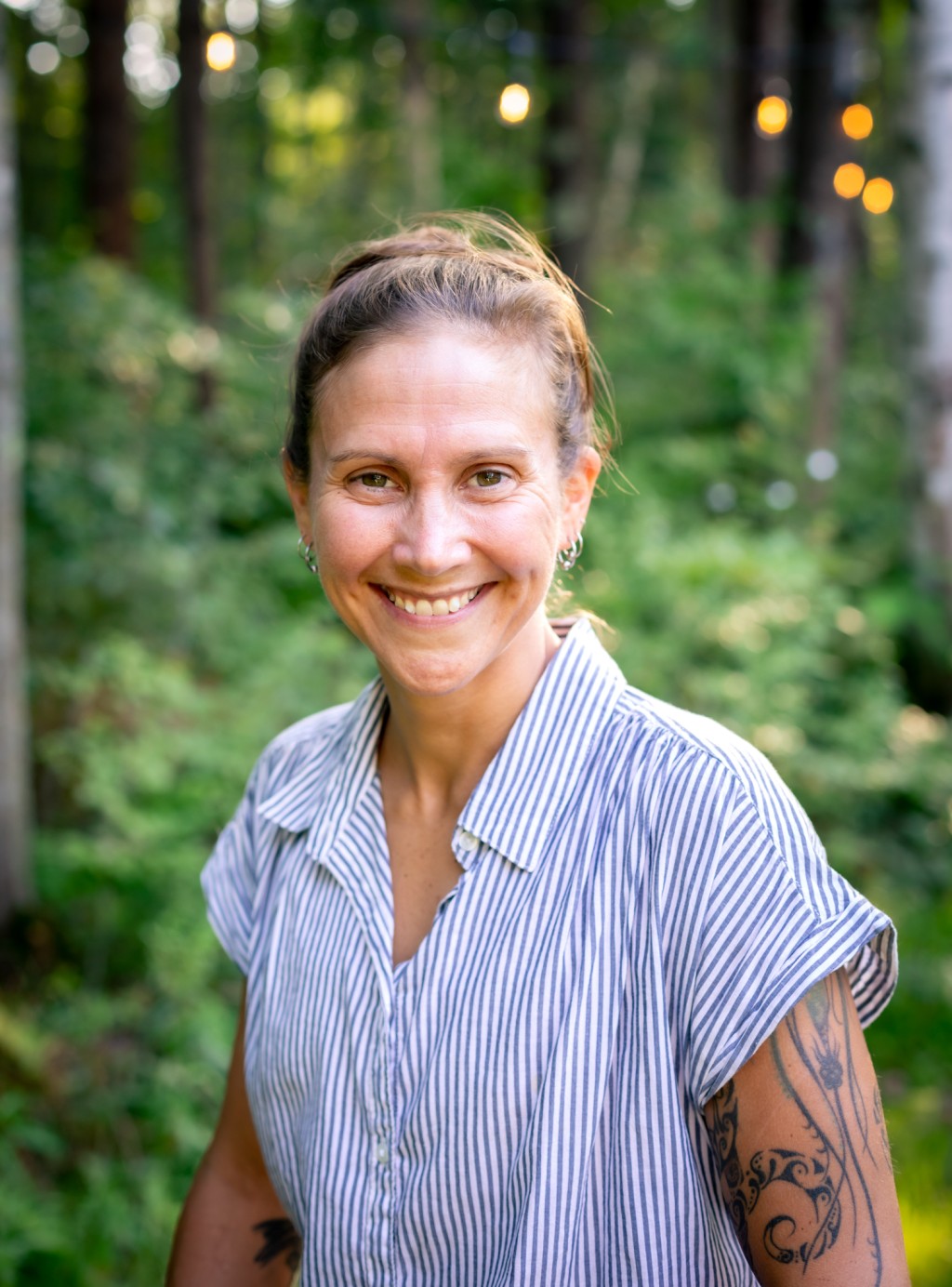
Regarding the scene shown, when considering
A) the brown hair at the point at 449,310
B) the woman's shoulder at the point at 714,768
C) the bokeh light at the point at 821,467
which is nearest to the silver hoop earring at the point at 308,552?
the brown hair at the point at 449,310

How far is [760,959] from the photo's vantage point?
1.23 meters

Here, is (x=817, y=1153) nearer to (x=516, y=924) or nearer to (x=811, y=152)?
(x=516, y=924)

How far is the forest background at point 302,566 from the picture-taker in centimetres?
367

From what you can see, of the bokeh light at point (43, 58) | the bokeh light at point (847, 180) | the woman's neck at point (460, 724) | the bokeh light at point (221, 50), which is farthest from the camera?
the bokeh light at point (43, 58)

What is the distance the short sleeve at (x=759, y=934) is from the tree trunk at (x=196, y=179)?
366 inches

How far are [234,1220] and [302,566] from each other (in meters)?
3.88

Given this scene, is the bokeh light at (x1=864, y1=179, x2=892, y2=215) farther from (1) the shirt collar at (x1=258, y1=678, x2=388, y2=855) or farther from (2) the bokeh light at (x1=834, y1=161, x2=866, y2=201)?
(1) the shirt collar at (x1=258, y1=678, x2=388, y2=855)

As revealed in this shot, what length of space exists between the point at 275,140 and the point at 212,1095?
1873 cm

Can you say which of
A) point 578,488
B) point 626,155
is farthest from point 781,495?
point 626,155

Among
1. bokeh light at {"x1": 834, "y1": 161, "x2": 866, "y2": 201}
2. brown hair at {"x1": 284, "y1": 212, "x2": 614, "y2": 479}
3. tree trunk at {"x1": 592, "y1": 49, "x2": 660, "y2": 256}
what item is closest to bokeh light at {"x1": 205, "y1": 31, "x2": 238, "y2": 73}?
brown hair at {"x1": 284, "y1": 212, "x2": 614, "y2": 479}

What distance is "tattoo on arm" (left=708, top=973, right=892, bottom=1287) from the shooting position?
4.07 ft

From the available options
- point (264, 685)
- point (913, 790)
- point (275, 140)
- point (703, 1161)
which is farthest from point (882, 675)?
point (275, 140)

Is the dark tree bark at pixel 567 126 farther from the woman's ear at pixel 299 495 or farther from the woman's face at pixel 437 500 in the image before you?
the woman's face at pixel 437 500

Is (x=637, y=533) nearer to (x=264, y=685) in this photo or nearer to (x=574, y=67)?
(x=264, y=685)
